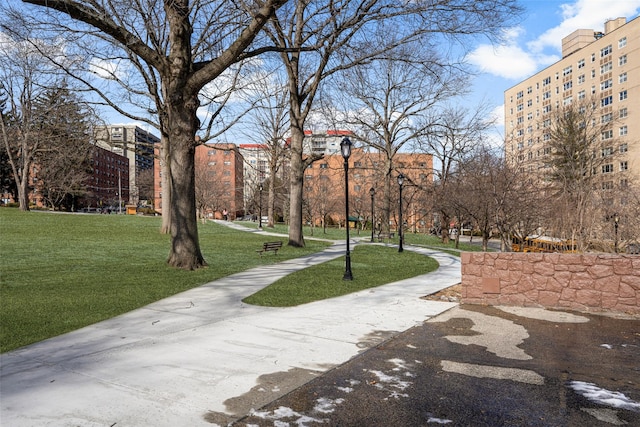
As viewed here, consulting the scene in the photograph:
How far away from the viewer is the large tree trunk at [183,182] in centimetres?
1256

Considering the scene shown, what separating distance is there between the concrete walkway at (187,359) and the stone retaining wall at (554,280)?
1.06m

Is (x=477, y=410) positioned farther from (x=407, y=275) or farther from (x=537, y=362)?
(x=407, y=275)

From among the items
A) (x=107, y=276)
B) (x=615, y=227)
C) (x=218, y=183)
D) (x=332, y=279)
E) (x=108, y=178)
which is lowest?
(x=332, y=279)

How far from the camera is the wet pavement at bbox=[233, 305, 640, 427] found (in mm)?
3658

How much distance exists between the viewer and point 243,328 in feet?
21.9

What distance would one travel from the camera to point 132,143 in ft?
83.5

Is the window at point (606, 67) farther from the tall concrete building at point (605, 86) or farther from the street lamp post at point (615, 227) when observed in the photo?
the street lamp post at point (615, 227)

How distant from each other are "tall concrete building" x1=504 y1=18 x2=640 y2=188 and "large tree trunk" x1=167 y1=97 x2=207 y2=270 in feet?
152

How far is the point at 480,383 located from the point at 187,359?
3.35 meters

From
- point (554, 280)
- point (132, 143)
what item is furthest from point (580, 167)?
point (132, 143)

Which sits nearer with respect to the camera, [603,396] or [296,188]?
[603,396]

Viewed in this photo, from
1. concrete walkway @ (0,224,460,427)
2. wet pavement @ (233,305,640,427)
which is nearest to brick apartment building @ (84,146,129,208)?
concrete walkway @ (0,224,460,427)

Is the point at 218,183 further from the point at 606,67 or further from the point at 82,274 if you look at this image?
the point at 82,274

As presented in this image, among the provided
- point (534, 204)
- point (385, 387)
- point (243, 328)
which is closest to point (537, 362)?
point (385, 387)
